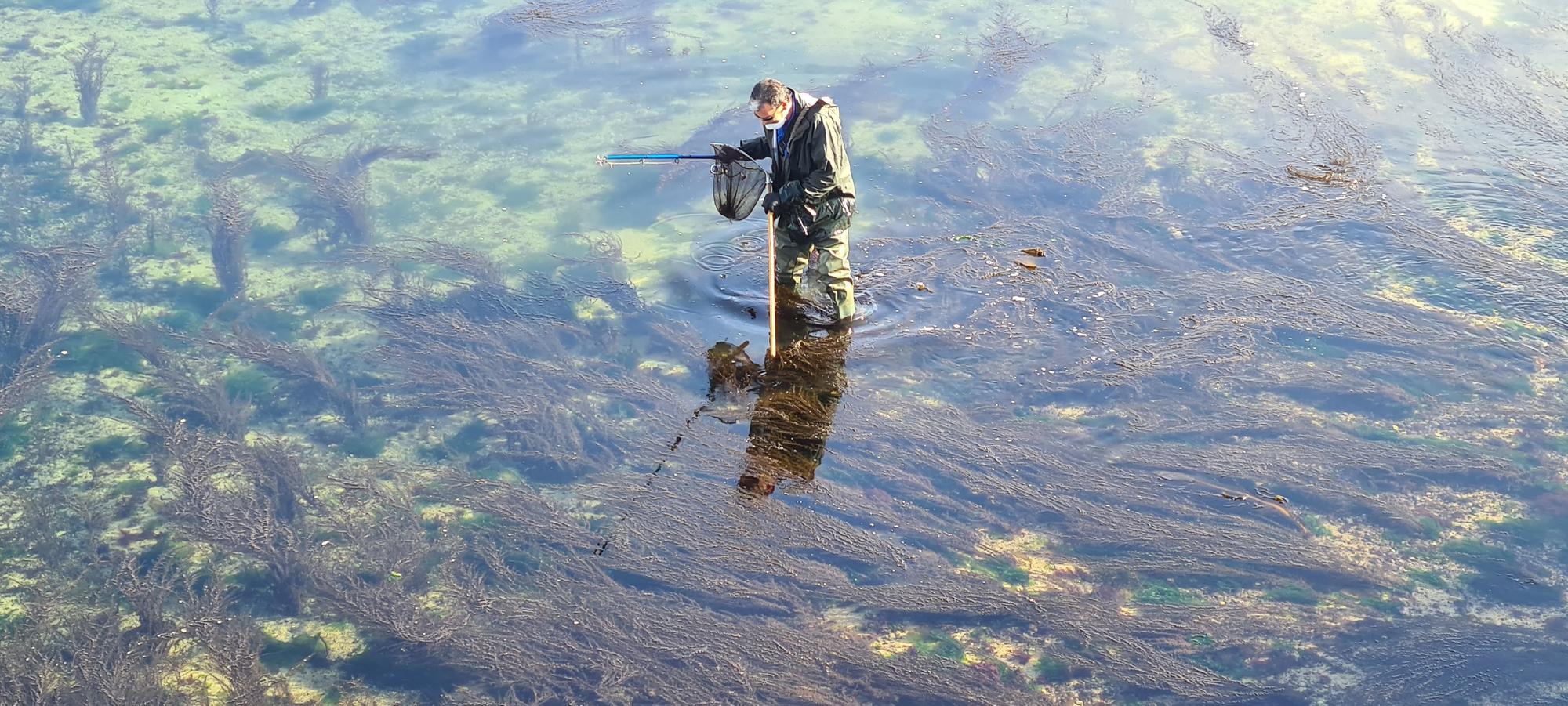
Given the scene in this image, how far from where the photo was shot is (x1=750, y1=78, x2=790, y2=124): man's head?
5289 mm

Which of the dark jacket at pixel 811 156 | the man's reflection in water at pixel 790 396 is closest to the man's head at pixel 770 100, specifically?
the dark jacket at pixel 811 156

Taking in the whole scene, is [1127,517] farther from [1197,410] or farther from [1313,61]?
[1313,61]

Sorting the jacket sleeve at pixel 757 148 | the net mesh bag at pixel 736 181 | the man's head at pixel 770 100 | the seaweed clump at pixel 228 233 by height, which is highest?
the man's head at pixel 770 100

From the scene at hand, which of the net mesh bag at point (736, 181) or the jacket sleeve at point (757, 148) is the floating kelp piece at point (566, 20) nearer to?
the net mesh bag at point (736, 181)

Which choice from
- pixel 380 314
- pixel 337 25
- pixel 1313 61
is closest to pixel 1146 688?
pixel 380 314

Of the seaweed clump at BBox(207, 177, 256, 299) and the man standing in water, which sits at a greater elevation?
the man standing in water

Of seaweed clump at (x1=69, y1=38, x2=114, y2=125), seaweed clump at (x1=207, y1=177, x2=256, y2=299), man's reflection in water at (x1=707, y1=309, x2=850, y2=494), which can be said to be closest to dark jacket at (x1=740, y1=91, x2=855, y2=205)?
man's reflection in water at (x1=707, y1=309, x2=850, y2=494)

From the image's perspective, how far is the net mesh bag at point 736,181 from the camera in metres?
5.92

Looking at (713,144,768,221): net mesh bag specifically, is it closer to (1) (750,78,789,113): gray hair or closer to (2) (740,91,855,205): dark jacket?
(2) (740,91,855,205): dark jacket

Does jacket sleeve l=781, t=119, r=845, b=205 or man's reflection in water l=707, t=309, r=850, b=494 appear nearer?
man's reflection in water l=707, t=309, r=850, b=494

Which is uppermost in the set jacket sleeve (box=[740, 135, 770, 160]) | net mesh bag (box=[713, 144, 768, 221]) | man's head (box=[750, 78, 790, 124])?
man's head (box=[750, 78, 790, 124])

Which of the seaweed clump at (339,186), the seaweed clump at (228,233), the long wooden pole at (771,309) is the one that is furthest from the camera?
the seaweed clump at (339,186)

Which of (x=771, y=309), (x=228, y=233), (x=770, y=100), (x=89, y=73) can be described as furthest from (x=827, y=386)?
(x=89, y=73)

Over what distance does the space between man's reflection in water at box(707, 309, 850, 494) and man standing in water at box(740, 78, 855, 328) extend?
0.29 metres
